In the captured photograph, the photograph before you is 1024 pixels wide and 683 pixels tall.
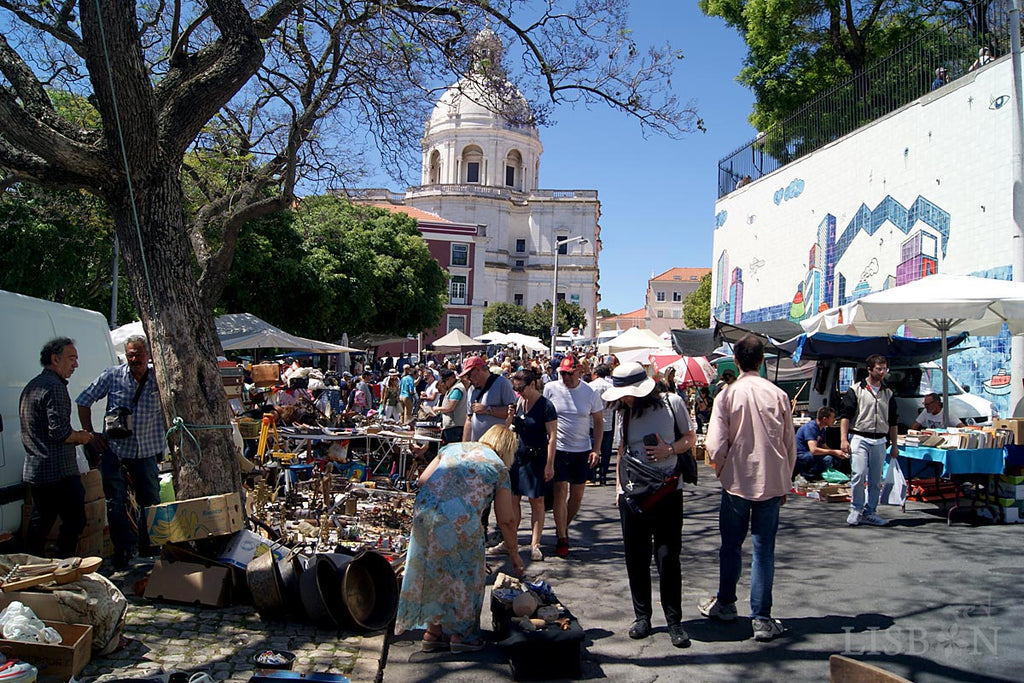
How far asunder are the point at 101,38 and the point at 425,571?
173 inches

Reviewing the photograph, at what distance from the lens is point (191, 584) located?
5.30 meters

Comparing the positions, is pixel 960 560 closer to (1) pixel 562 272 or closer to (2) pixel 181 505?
(2) pixel 181 505

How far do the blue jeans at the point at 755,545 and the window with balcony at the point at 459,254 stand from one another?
200 ft

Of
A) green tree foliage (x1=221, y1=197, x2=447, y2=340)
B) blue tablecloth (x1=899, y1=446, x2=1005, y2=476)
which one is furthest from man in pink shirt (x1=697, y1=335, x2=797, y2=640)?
green tree foliage (x1=221, y1=197, x2=447, y2=340)

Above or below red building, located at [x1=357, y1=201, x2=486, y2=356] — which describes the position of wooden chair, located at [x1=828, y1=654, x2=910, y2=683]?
below

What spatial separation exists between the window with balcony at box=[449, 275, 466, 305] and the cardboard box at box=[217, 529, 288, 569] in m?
63.3

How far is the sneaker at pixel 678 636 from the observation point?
182 inches

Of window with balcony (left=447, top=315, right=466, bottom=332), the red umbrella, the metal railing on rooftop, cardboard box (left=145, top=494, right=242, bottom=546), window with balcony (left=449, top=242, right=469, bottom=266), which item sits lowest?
cardboard box (left=145, top=494, right=242, bottom=546)

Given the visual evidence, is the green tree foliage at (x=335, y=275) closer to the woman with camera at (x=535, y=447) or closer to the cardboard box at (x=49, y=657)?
the woman with camera at (x=535, y=447)

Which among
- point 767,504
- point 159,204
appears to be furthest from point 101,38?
point 767,504

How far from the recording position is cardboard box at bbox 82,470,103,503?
19.9ft

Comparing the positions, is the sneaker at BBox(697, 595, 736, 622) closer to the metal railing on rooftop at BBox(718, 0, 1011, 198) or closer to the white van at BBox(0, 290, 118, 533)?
the white van at BBox(0, 290, 118, 533)

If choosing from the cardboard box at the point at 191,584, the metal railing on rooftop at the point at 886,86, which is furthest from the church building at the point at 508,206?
the cardboard box at the point at 191,584

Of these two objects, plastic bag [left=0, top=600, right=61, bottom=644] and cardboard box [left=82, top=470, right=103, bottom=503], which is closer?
plastic bag [left=0, top=600, right=61, bottom=644]
